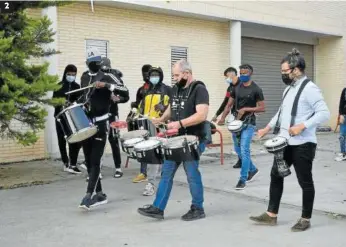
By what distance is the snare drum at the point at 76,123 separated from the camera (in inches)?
238

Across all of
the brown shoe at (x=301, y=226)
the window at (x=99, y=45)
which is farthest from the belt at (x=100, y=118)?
the window at (x=99, y=45)

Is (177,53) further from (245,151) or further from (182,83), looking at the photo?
(182,83)

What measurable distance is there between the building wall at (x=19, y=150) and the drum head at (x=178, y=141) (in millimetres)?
5354

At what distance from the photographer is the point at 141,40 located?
1232cm

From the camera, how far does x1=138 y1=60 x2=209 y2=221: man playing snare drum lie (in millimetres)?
5672

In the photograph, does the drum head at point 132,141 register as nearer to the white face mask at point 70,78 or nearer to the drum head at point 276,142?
the drum head at point 276,142

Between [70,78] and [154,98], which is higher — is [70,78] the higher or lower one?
the higher one

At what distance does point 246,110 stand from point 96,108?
8.28ft

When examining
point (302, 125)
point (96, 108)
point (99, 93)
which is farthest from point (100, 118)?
point (302, 125)

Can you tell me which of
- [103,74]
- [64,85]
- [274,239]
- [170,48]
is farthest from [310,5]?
[274,239]

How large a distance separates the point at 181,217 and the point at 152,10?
25.2 feet

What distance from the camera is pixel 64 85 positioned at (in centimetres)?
888

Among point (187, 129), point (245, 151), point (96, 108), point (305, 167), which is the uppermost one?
point (96, 108)

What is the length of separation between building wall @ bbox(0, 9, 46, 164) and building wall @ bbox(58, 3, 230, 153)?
0.80 meters
